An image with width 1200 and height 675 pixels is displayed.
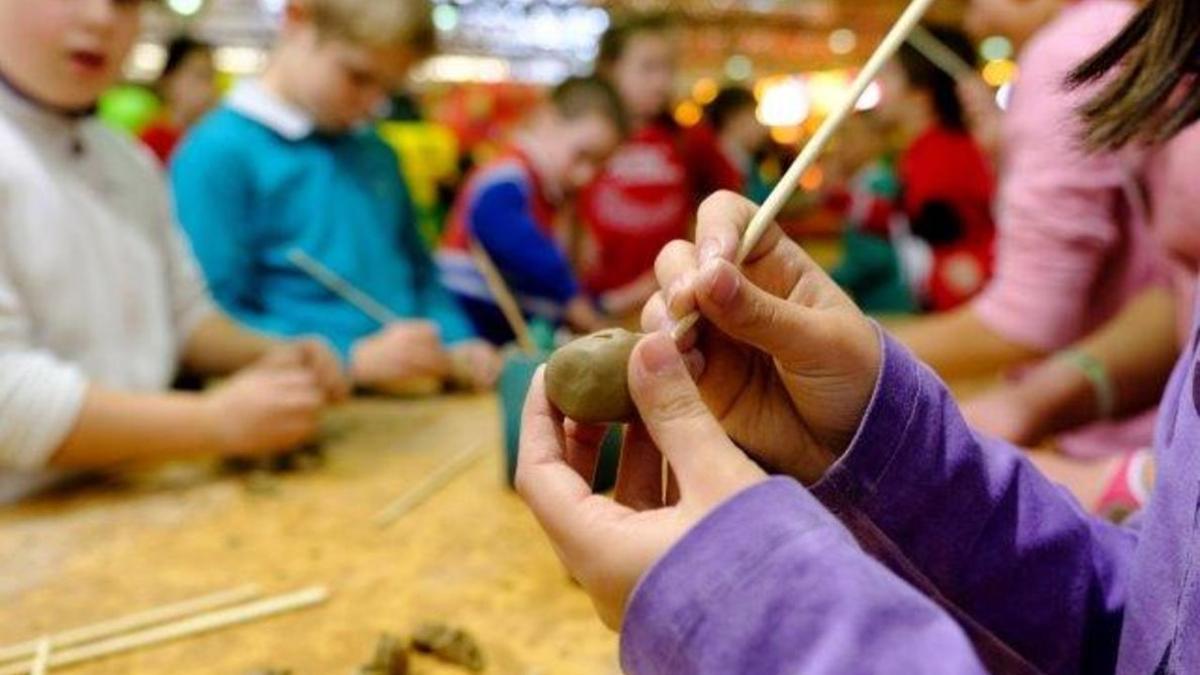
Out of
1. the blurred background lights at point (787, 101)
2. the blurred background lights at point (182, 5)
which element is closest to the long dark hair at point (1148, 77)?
the blurred background lights at point (182, 5)

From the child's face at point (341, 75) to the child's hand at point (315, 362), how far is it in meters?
0.50

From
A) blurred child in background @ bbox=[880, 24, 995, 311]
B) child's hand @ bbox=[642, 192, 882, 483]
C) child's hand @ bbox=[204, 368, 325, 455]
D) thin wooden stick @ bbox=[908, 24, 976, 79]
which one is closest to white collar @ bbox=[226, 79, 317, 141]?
child's hand @ bbox=[204, 368, 325, 455]

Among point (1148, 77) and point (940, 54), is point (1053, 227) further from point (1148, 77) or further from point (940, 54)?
point (940, 54)

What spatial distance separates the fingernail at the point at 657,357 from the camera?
0.52 m

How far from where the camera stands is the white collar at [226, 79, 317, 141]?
1832mm

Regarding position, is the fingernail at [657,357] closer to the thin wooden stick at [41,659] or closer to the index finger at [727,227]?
the index finger at [727,227]

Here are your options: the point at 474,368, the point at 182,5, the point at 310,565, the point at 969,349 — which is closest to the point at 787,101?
the point at 182,5

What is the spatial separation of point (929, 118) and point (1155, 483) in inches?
100

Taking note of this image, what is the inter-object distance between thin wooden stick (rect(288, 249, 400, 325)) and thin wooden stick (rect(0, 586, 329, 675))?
870mm

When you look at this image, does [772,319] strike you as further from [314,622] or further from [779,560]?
[314,622]

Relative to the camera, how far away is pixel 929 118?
306cm

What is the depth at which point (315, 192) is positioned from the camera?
1.87 m

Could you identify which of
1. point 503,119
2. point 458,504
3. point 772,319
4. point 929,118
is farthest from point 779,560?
point 503,119

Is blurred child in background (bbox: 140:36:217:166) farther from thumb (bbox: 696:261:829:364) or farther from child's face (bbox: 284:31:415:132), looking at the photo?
thumb (bbox: 696:261:829:364)
